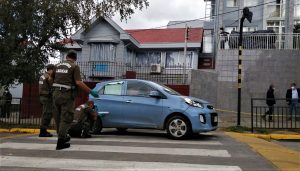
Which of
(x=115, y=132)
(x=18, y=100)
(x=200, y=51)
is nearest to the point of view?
(x=115, y=132)

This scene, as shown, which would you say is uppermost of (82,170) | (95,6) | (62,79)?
(95,6)

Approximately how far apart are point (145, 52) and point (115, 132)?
2455 cm

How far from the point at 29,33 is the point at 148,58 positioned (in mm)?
21921

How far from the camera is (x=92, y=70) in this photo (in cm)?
2958

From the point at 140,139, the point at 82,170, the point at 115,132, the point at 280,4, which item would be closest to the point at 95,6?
the point at 115,132

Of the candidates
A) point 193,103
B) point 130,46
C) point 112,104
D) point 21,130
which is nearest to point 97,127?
point 112,104

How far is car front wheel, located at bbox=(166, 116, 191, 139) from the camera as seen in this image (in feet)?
37.3

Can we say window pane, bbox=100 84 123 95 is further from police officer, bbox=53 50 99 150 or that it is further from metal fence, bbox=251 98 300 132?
metal fence, bbox=251 98 300 132

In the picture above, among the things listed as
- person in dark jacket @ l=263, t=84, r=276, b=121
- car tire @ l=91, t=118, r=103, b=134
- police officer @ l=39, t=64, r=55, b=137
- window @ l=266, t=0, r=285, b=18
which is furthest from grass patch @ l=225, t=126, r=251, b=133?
window @ l=266, t=0, r=285, b=18

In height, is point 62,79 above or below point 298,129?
above

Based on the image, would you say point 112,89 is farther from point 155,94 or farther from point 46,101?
point 46,101

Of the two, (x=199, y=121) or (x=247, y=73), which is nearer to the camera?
(x=199, y=121)

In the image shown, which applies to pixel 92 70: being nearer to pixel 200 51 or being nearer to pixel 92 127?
pixel 200 51

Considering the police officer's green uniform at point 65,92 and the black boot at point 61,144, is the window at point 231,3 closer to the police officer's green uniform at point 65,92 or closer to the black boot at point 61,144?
the police officer's green uniform at point 65,92
